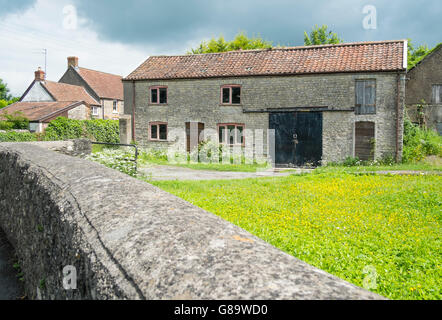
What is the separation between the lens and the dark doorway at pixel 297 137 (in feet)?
68.6

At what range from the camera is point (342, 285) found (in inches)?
57.9

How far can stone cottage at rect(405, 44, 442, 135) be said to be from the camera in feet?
89.7

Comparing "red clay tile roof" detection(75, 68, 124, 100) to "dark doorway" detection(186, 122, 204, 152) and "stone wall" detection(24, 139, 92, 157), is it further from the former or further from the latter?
"stone wall" detection(24, 139, 92, 157)

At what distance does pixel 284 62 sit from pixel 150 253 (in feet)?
72.0

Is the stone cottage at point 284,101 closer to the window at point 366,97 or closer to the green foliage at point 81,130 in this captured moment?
the window at point 366,97

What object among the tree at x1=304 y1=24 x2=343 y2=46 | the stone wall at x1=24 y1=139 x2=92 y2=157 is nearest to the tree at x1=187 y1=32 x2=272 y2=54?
the tree at x1=304 y1=24 x2=343 y2=46

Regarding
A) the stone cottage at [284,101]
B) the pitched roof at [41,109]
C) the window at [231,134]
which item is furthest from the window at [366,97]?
the pitched roof at [41,109]

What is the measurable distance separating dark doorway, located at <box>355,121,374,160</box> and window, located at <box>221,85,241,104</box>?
7.27 m

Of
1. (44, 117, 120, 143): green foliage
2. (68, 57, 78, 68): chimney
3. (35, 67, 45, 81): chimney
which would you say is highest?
(68, 57, 78, 68): chimney

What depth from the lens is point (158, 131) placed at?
25047mm

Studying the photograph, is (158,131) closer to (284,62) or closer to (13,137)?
(13,137)

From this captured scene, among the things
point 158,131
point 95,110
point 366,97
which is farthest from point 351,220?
point 95,110
